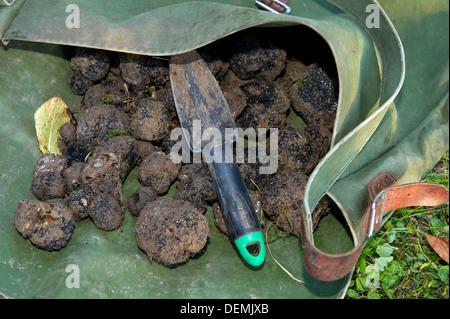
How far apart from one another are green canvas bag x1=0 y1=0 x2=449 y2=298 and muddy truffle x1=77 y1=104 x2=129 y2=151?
0.19 m

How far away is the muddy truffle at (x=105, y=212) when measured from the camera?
67.9 inches

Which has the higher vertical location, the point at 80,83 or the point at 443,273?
the point at 80,83

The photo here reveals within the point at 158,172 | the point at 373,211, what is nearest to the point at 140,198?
the point at 158,172

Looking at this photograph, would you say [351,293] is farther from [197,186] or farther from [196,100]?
[196,100]

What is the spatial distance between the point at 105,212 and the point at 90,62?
1.97ft

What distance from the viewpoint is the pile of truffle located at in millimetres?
1676

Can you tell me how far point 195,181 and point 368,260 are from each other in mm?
711

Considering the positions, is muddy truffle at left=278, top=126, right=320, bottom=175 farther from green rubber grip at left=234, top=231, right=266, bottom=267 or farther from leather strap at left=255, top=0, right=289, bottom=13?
leather strap at left=255, top=0, right=289, bottom=13

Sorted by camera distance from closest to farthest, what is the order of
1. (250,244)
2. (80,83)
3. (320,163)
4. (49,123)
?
(320,163) < (250,244) < (49,123) < (80,83)

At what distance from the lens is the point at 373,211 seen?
162cm

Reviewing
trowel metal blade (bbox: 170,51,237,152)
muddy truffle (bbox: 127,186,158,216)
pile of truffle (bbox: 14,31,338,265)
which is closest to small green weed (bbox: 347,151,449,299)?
pile of truffle (bbox: 14,31,338,265)

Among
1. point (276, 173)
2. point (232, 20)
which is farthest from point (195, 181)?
point (232, 20)

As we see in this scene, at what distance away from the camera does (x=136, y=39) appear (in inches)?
69.9

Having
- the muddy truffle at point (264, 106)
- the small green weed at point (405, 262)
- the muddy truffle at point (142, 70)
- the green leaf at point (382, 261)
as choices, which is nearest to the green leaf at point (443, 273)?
the small green weed at point (405, 262)
